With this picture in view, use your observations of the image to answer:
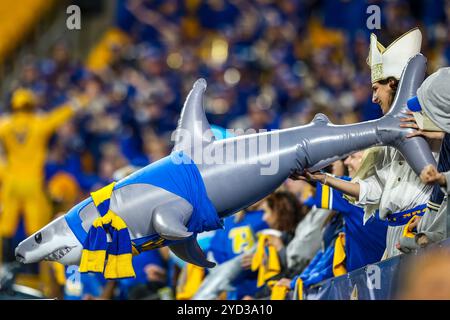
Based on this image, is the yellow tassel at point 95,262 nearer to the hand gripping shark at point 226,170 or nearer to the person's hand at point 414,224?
the hand gripping shark at point 226,170

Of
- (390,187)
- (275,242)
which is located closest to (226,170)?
(390,187)

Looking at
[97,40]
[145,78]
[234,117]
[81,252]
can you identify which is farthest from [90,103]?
[81,252]

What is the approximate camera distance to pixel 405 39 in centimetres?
393

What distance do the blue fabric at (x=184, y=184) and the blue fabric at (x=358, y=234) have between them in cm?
78

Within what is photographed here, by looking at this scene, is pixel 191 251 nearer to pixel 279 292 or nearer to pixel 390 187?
pixel 390 187

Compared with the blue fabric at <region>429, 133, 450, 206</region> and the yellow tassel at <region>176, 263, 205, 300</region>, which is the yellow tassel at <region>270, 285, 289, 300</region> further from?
the blue fabric at <region>429, 133, 450, 206</region>

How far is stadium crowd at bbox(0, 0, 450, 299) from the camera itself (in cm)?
646

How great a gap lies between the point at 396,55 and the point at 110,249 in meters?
1.32

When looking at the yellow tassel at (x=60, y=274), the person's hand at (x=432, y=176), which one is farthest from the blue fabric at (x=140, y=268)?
the person's hand at (x=432, y=176)

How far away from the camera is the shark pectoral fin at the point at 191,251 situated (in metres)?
4.00

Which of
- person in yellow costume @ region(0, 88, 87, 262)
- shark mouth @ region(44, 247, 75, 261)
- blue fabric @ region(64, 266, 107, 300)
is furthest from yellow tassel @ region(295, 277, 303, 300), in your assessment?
person in yellow costume @ region(0, 88, 87, 262)

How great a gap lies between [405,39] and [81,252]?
150cm
